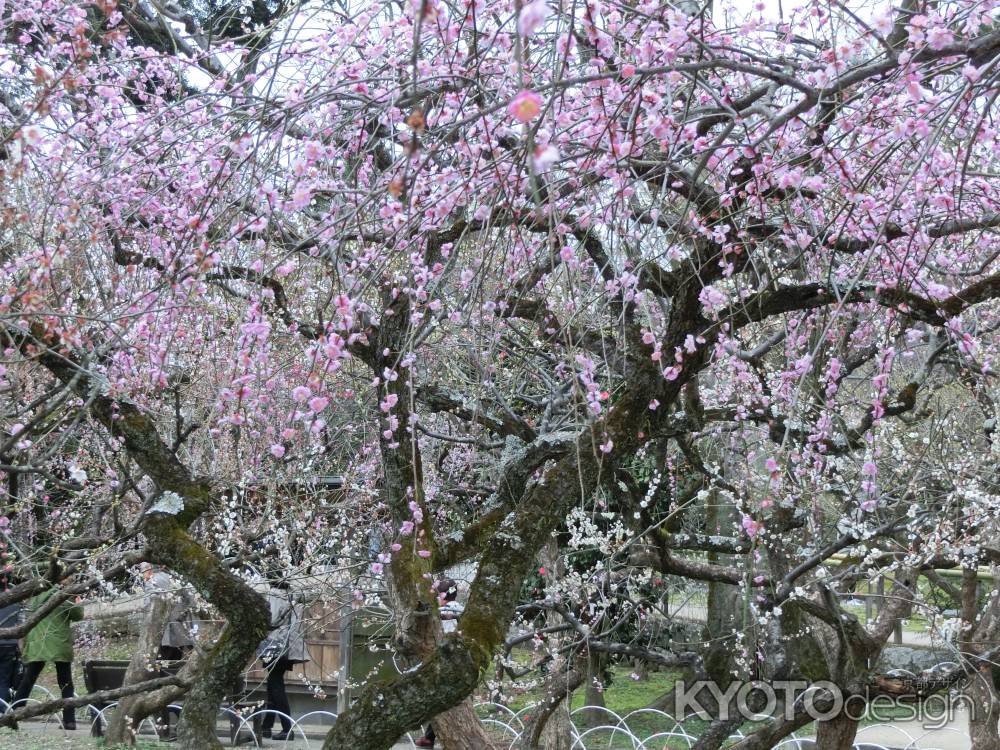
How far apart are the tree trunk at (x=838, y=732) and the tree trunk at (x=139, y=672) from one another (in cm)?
438

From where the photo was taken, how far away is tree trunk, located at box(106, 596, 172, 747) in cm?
634

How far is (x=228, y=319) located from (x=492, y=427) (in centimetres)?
143

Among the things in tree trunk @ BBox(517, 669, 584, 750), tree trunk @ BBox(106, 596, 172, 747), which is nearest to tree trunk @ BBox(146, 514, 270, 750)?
tree trunk @ BBox(517, 669, 584, 750)

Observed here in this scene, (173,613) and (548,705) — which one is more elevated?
(173,613)

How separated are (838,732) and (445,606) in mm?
2133

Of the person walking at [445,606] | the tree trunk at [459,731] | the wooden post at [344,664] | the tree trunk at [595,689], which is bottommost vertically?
the tree trunk at [595,689]

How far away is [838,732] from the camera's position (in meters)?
4.79

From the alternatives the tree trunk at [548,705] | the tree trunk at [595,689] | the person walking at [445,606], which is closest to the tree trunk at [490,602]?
the person walking at [445,606]

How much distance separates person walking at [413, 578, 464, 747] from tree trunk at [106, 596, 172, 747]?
6.44ft

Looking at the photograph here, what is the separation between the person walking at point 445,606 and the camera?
4324 millimetres

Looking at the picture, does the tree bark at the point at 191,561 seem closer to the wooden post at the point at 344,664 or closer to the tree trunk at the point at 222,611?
the tree trunk at the point at 222,611

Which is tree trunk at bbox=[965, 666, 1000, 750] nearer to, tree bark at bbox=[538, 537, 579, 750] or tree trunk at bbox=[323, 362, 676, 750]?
tree bark at bbox=[538, 537, 579, 750]

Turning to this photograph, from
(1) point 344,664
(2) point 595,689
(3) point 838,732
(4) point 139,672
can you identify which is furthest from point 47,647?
(3) point 838,732

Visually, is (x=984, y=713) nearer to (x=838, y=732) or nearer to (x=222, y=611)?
(x=838, y=732)
